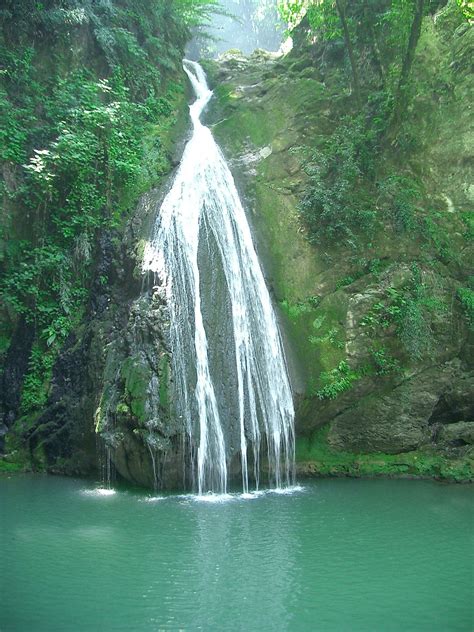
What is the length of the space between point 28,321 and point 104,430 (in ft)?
11.8

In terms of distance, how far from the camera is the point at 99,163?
12.3m

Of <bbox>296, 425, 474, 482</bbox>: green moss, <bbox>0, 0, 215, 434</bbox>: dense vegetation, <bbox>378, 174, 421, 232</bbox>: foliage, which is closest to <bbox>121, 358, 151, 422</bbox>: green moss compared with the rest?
<bbox>0, 0, 215, 434</bbox>: dense vegetation

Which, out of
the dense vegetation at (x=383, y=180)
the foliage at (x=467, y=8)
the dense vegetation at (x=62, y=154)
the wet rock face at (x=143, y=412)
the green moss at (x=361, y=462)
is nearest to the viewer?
the wet rock face at (x=143, y=412)

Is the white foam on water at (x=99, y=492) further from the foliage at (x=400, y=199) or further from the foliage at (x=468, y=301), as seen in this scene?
the foliage at (x=400, y=199)

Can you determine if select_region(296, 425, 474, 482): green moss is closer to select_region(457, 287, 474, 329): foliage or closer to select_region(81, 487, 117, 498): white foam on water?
select_region(457, 287, 474, 329): foliage

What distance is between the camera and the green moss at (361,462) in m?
9.73

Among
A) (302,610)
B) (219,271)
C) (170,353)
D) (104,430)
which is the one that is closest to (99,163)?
(219,271)

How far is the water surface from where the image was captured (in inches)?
191

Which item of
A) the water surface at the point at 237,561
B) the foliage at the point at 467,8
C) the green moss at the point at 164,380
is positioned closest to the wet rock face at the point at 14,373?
the water surface at the point at 237,561

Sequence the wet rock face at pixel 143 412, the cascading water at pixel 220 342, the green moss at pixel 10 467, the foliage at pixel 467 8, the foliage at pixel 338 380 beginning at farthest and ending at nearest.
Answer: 1. the foliage at pixel 467 8
2. the green moss at pixel 10 467
3. the foliage at pixel 338 380
4. the cascading water at pixel 220 342
5. the wet rock face at pixel 143 412

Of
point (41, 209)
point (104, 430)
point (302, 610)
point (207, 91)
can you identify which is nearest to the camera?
point (302, 610)

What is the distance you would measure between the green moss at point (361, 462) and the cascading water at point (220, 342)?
1.96 ft

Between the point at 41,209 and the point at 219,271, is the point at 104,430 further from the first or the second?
the point at 41,209

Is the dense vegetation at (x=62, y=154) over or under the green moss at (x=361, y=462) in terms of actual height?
over
